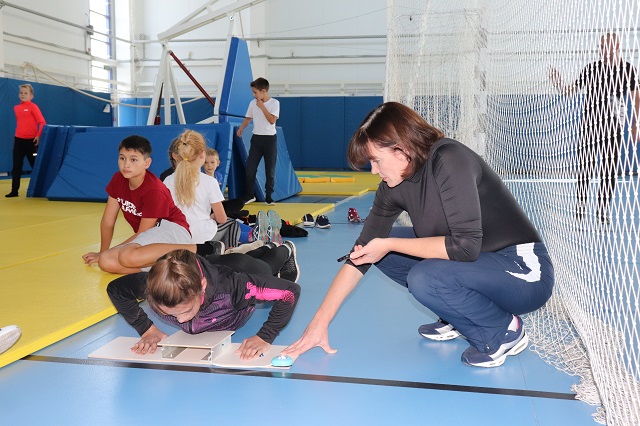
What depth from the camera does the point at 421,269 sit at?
232 cm

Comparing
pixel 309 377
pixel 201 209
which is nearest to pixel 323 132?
pixel 201 209

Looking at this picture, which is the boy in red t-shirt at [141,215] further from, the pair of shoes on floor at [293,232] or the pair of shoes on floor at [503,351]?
the pair of shoes on floor at [503,351]

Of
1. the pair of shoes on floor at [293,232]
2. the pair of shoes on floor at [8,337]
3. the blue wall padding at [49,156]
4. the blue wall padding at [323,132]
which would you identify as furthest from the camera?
the blue wall padding at [323,132]

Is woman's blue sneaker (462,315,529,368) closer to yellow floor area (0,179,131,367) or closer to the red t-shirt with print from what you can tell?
yellow floor area (0,179,131,367)

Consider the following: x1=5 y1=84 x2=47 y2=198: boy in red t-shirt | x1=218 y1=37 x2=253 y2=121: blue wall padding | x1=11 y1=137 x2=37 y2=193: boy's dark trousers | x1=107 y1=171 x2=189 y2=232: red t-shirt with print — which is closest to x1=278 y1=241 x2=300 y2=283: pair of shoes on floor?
x1=107 y1=171 x2=189 y2=232: red t-shirt with print

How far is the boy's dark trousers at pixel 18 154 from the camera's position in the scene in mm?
8680

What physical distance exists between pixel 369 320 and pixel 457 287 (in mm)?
820

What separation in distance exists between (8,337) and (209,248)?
147cm

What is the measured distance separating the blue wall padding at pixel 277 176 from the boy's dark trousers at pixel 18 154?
3076mm

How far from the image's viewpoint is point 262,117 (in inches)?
310

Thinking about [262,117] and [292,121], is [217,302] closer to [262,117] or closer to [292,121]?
[262,117]

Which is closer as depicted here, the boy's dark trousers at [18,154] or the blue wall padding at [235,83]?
the blue wall padding at [235,83]

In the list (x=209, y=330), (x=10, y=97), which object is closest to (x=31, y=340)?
(x=209, y=330)

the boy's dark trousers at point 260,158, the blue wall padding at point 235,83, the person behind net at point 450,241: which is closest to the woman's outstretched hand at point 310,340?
the person behind net at point 450,241
